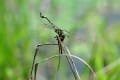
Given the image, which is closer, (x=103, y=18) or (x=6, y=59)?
(x=6, y=59)

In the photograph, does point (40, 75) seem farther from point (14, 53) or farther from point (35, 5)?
point (35, 5)

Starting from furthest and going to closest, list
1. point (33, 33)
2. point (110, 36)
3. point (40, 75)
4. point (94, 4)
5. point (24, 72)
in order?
point (94, 4) → point (110, 36) → point (33, 33) → point (40, 75) → point (24, 72)

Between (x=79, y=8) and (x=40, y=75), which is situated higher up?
(x=79, y=8)

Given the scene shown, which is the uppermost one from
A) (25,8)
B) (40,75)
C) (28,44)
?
(25,8)

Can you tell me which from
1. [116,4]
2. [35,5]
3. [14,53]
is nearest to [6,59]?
[14,53]

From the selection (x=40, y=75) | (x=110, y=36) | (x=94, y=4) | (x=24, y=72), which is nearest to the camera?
(x=24, y=72)

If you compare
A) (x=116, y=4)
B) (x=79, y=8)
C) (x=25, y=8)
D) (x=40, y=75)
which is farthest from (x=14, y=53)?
(x=116, y=4)
